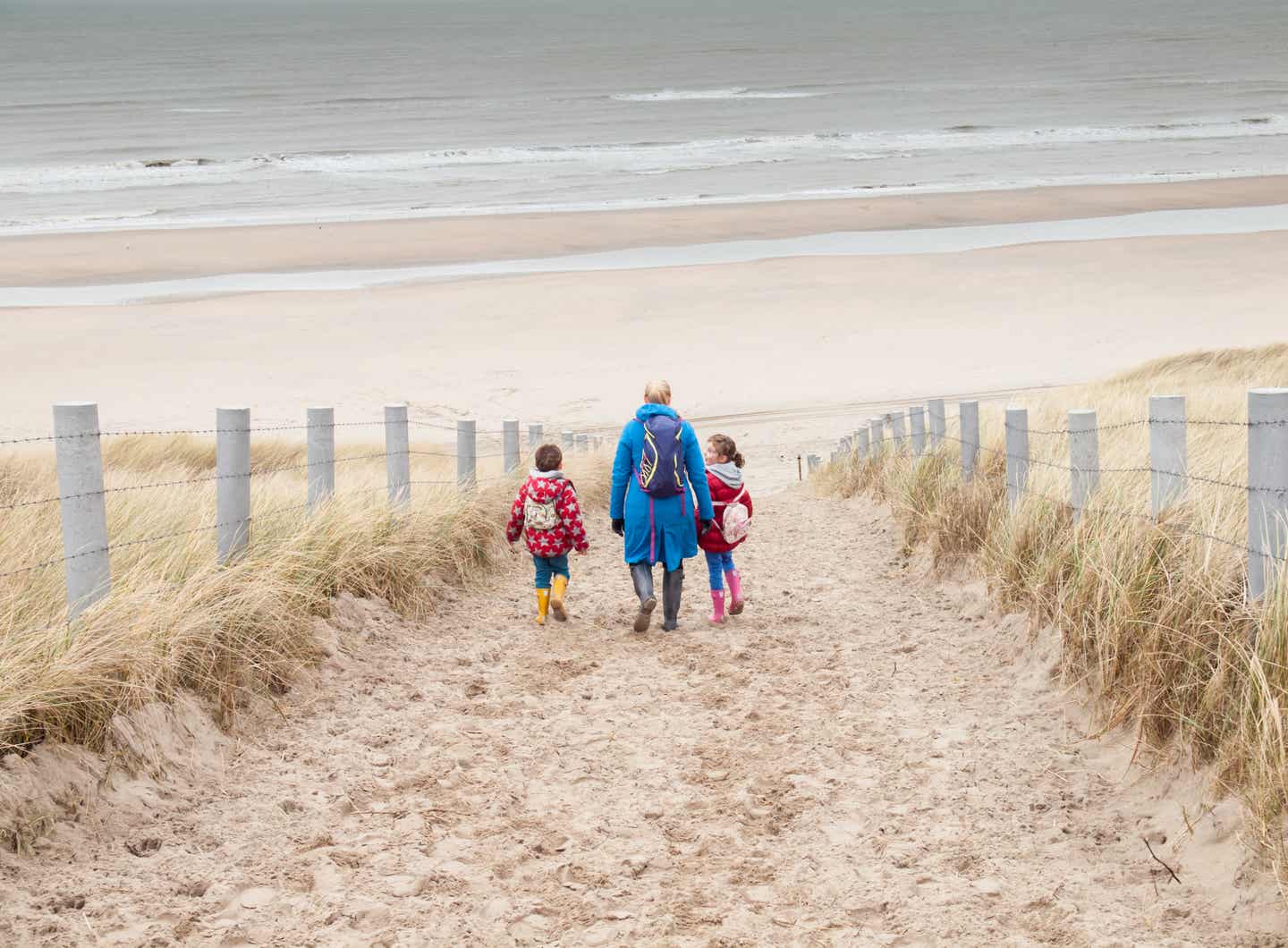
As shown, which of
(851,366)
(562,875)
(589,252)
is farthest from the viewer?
(589,252)

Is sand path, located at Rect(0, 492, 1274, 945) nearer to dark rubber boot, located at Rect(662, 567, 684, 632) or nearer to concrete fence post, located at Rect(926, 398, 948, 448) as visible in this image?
dark rubber boot, located at Rect(662, 567, 684, 632)

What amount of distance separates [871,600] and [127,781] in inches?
198

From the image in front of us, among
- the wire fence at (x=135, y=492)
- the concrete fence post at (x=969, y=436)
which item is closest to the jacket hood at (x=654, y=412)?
the wire fence at (x=135, y=492)

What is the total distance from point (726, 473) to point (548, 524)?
129cm

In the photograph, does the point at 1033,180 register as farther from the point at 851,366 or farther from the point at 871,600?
the point at 871,600

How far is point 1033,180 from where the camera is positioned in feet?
189

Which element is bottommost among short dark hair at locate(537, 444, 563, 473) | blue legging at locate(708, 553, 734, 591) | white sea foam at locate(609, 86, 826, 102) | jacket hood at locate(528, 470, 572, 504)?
blue legging at locate(708, 553, 734, 591)

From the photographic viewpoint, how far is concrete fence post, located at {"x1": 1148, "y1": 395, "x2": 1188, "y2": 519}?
20.1 ft

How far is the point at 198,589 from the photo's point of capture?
6.07 m

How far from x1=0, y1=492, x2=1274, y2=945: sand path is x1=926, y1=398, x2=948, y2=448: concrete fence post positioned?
440 centimetres

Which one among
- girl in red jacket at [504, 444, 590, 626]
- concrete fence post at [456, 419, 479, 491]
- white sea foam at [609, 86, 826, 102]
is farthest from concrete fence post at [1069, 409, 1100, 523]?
white sea foam at [609, 86, 826, 102]

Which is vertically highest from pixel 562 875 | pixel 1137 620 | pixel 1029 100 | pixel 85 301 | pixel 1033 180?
pixel 1029 100

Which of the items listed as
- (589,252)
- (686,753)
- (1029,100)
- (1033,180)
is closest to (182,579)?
(686,753)

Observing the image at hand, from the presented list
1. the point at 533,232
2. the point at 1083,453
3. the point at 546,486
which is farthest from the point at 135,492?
the point at 533,232
